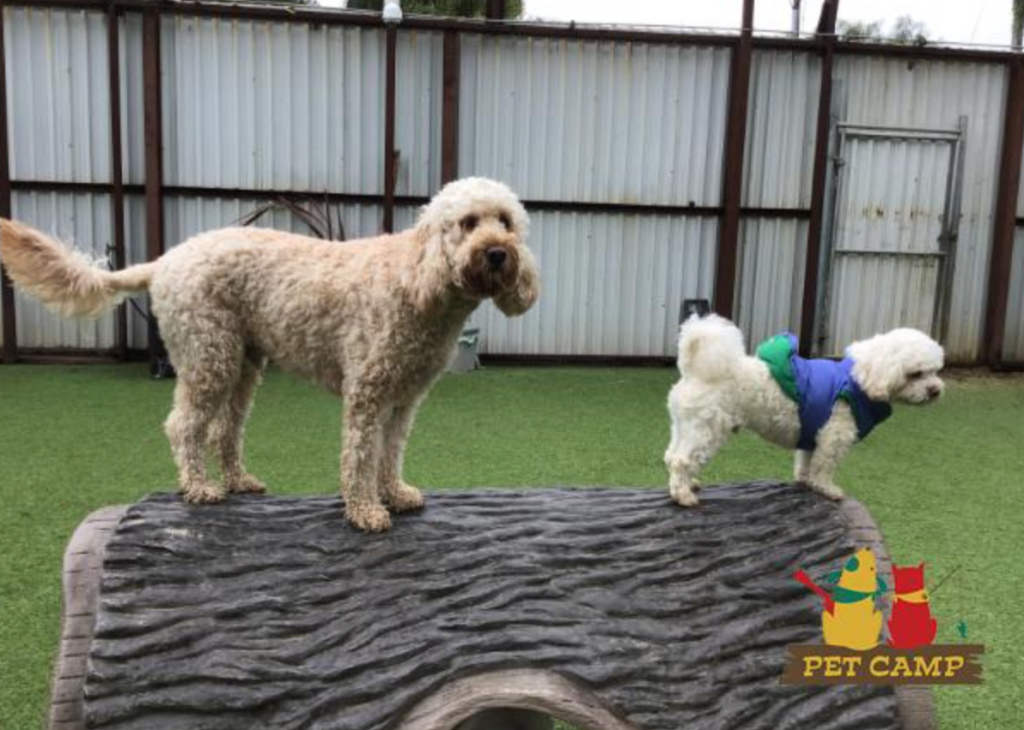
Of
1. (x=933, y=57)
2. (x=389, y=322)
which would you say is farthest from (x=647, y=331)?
(x=389, y=322)

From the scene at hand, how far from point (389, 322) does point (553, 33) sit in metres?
5.76

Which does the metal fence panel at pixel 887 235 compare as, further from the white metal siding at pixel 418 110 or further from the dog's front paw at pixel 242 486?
the dog's front paw at pixel 242 486

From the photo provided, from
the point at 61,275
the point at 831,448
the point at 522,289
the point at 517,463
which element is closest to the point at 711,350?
the point at 831,448

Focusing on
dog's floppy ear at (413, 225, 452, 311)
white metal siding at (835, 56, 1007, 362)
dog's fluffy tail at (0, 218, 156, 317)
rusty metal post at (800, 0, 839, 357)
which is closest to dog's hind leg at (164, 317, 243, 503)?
dog's fluffy tail at (0, 218, 156, 317)

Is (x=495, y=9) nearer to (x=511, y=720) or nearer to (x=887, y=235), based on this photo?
(x=887, y=235)

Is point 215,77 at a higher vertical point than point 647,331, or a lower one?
higher

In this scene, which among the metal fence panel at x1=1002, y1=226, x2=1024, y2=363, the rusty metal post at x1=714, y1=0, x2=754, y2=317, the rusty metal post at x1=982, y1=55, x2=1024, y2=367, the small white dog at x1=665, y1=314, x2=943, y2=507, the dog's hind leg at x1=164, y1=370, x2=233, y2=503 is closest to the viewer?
the dog's hind leg at x1=164, y1=370, x2=233, y2=503

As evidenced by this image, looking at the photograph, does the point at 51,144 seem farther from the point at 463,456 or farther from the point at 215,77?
the point at 463,456

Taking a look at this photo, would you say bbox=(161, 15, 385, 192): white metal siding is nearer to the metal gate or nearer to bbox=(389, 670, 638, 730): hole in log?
the metal gate

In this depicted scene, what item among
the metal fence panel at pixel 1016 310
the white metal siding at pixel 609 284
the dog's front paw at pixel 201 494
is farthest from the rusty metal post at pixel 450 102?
the dog's front paw at pixel 201 494

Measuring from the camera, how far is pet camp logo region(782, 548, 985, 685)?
6.88 feet

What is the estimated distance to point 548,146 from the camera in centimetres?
752

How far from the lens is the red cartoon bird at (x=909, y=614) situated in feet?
6.88

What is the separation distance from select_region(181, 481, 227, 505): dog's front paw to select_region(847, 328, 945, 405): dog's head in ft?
5.65
